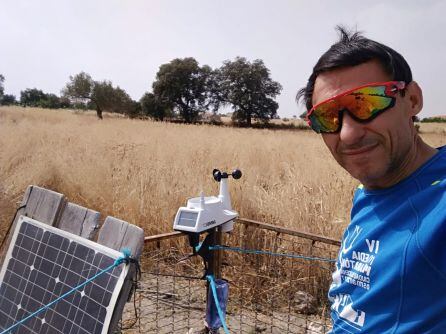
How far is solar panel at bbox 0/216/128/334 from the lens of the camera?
5.11 ft

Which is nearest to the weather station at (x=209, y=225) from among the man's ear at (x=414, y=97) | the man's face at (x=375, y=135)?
the man's face at (x=375, y=135)

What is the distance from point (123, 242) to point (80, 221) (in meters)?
0.38

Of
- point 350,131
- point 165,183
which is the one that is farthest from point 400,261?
point 165,183

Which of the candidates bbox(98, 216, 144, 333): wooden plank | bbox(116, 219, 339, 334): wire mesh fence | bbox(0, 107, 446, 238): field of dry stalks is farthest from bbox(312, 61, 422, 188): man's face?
bbox(0, 107, 446, 238): field of dry stalks

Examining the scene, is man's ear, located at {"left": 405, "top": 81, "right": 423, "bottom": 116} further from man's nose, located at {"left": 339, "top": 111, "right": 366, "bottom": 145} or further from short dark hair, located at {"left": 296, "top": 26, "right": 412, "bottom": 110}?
man's nose, located at {"left": 339, "top": 111, "right": 366, "bottom": 145}

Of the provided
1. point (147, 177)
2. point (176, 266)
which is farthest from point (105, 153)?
point (176, 266)

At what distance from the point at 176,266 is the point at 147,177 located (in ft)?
4.76

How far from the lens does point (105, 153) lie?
6688 mm

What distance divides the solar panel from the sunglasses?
98cm

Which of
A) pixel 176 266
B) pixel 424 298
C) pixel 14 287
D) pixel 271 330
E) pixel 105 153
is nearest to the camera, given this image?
pixel 424 298

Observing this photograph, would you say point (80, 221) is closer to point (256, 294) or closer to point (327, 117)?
point (327, 117)

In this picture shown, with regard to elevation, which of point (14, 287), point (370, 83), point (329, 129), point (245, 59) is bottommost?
point (14, 287)

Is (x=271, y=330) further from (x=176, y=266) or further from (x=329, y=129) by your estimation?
(x=329, y=129)

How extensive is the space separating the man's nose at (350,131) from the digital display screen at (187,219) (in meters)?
1.00
